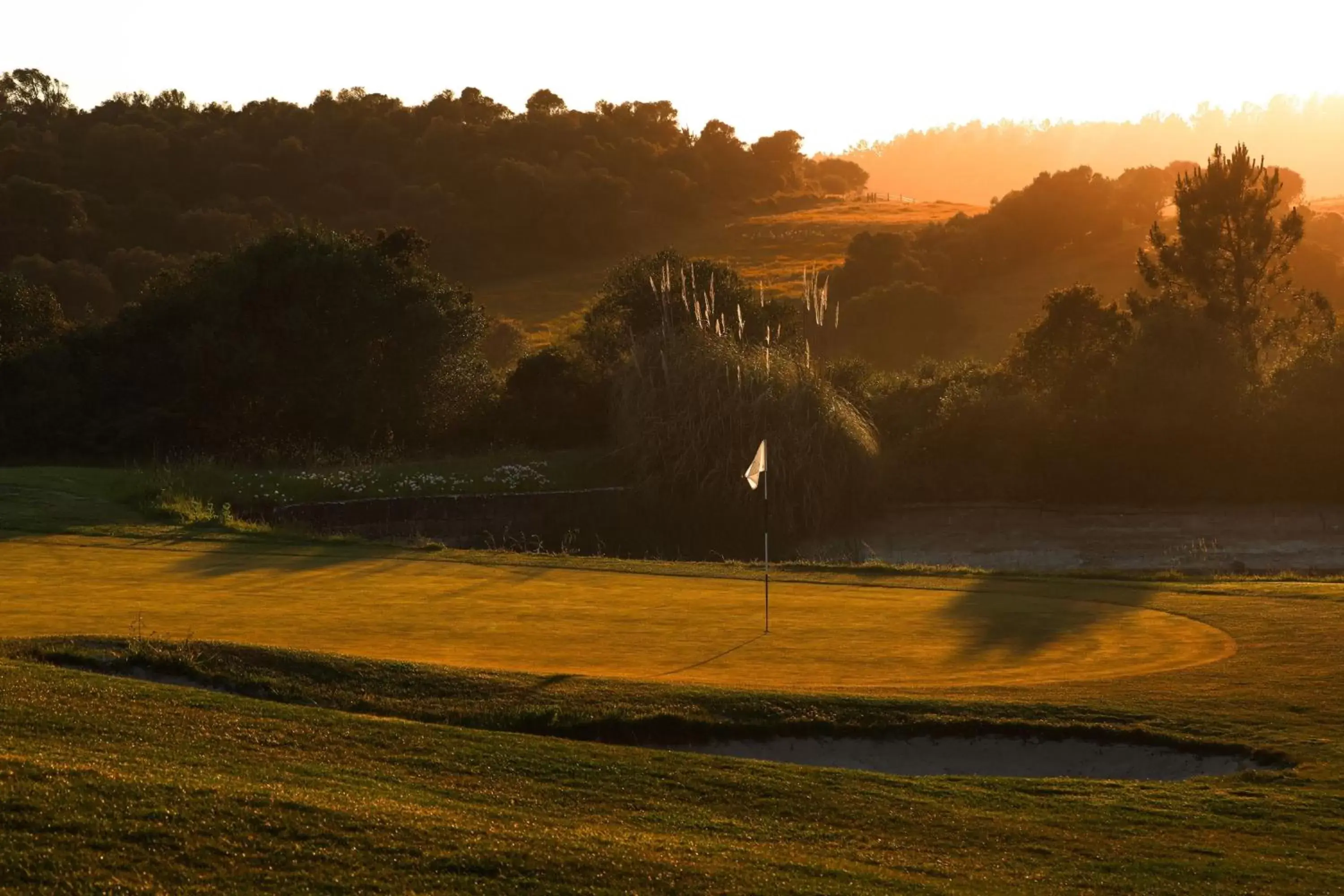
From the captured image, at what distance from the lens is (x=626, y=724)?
35.7 feet

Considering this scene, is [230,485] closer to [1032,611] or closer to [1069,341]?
[1032,611]

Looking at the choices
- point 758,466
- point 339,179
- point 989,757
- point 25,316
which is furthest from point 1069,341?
point 339,179

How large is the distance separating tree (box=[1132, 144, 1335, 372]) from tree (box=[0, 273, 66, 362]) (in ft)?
95.7

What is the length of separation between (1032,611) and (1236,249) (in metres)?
27.0

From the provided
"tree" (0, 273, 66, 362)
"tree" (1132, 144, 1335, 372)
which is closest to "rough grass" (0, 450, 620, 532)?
"tree" (0, 273, 66, 362)

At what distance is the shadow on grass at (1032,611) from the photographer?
47.9 feet

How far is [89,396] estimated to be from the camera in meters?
39.6

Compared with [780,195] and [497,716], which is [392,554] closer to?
[497,716]

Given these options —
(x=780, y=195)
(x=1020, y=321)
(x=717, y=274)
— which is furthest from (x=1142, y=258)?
(x=780, y=195)

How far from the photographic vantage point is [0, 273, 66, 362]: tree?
41438 mm

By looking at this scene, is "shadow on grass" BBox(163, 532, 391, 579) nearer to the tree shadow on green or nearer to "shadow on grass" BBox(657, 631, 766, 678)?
the tree shadow on green

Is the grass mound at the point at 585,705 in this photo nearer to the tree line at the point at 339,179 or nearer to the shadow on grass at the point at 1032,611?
the shadow on grass at the point at 1032,611

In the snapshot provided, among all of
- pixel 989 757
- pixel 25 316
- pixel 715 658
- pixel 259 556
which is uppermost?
pixel 25 316

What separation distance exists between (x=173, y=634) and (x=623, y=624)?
13.9 ft
